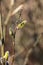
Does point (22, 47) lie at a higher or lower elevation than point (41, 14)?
lower

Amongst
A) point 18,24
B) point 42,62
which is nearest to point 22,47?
point 42,62

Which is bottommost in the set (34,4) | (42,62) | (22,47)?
(42,62)

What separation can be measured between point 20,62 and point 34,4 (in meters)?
0.39

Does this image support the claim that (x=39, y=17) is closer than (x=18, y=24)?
No

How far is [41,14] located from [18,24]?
0.74 meters

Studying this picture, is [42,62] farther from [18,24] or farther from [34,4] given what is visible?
[18,24]

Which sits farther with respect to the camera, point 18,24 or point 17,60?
point 17,60

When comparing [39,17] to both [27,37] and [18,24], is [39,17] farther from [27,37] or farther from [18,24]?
[18,24]

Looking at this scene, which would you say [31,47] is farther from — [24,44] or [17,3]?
[17,3]

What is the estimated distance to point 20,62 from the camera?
159 centimetres

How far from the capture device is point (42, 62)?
160 cm

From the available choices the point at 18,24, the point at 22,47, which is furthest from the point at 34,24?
the point at 18,24

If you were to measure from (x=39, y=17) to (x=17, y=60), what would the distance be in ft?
1.05

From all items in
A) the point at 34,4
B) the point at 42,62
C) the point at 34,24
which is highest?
the point at 34,4
